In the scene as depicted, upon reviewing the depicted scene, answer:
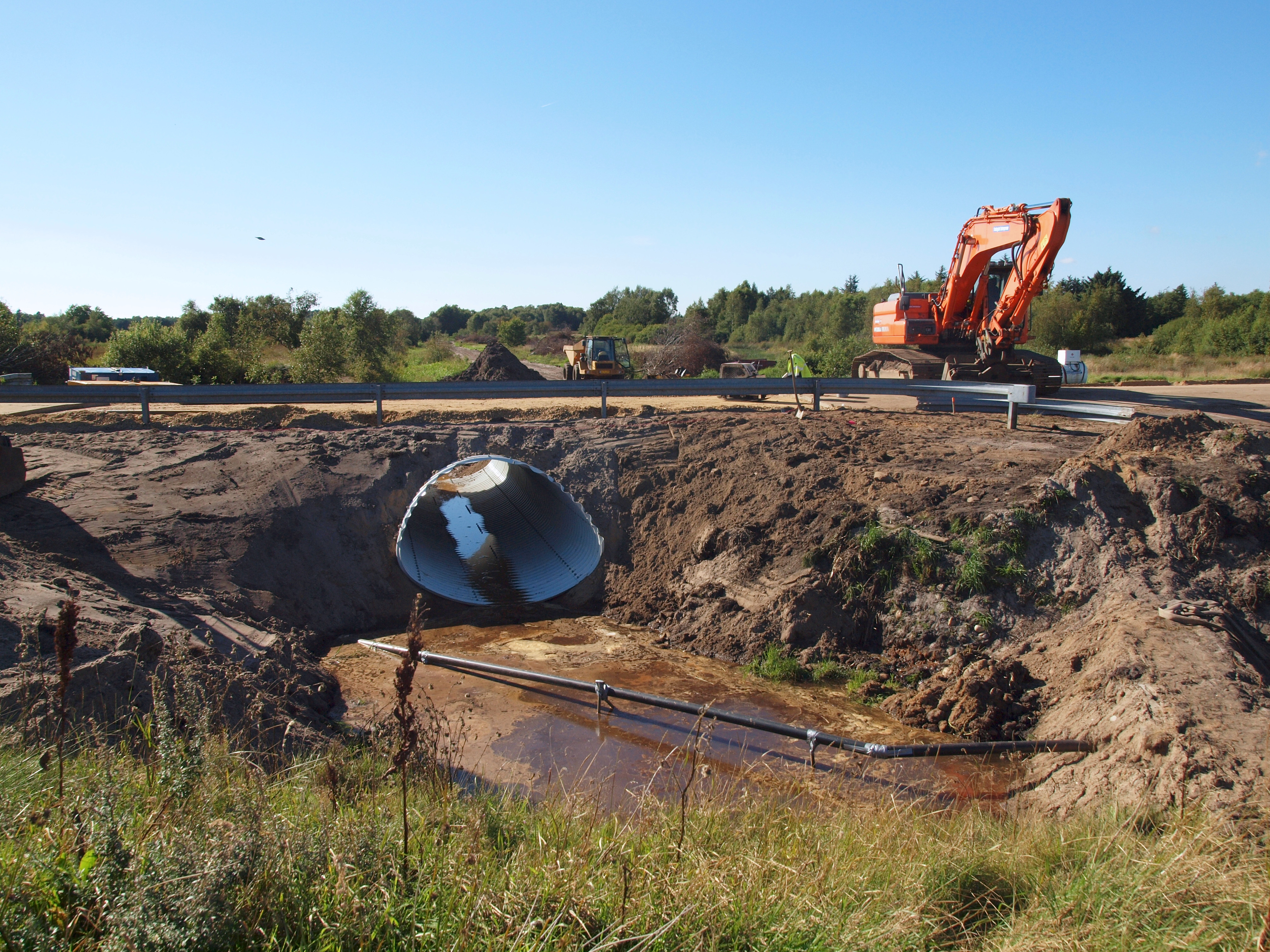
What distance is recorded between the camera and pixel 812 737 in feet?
20.9

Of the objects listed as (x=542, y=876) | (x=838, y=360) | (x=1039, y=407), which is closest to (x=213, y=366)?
(x=838, y=360)

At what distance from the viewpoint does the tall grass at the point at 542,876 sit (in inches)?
108

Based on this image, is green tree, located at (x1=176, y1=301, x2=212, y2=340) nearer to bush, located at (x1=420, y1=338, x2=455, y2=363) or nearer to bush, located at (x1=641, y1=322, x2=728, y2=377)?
bush, located at (x1=420, y1=338, x2=455, y2=363)

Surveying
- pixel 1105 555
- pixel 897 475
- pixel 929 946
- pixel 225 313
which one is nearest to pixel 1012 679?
pixel 1105 555

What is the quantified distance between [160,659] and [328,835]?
11.8 ft

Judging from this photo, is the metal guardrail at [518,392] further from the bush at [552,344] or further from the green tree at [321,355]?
the bush at [552,344]

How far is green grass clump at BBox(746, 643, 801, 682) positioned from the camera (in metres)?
8.36

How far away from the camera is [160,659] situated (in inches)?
235

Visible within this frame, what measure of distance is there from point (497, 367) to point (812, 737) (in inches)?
886

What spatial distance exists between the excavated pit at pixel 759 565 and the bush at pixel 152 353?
16.6m

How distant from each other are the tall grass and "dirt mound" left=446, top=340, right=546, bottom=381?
76.2 feet

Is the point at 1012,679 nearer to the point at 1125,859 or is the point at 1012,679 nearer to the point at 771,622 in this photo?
the point at 771,622

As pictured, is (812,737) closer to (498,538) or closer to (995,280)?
(498,538)

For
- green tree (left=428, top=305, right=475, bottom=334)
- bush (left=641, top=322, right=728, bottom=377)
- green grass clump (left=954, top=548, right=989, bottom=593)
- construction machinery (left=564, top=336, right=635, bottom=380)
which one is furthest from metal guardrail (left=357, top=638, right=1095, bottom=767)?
green tree (left=428, top=305, right=475, bottom=334)
